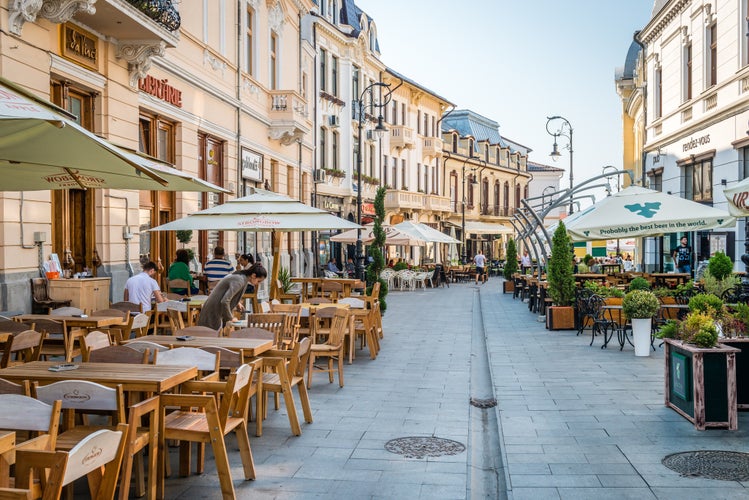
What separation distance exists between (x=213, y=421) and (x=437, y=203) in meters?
47.4

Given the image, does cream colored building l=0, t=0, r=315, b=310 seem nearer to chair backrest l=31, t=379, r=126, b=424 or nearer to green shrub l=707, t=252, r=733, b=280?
chair backrest l=31, t=379, r=126, b=424

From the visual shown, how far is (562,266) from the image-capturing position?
52.5ft

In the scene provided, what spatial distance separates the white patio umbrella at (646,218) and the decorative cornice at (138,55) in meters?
8.71

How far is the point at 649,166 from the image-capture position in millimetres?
28859

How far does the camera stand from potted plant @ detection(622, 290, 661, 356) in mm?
11906

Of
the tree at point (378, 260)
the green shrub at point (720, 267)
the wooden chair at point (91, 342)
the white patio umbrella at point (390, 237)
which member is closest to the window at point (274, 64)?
the white patio umbrella at point (390, 237)

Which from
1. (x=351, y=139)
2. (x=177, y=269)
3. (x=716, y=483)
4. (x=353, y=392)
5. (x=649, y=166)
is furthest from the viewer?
(x=351, y=139)

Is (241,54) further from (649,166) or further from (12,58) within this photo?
(649,166)

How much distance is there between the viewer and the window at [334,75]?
37219 mm

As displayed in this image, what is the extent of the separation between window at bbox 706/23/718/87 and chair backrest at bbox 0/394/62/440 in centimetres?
2138

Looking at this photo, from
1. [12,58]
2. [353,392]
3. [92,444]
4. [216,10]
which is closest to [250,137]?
[216,10]

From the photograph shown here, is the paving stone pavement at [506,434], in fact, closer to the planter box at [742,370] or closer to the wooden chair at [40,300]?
the planter box at [742,370]

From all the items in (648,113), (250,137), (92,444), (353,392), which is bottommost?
(353,392)

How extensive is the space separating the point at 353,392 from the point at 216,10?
13.8 m
